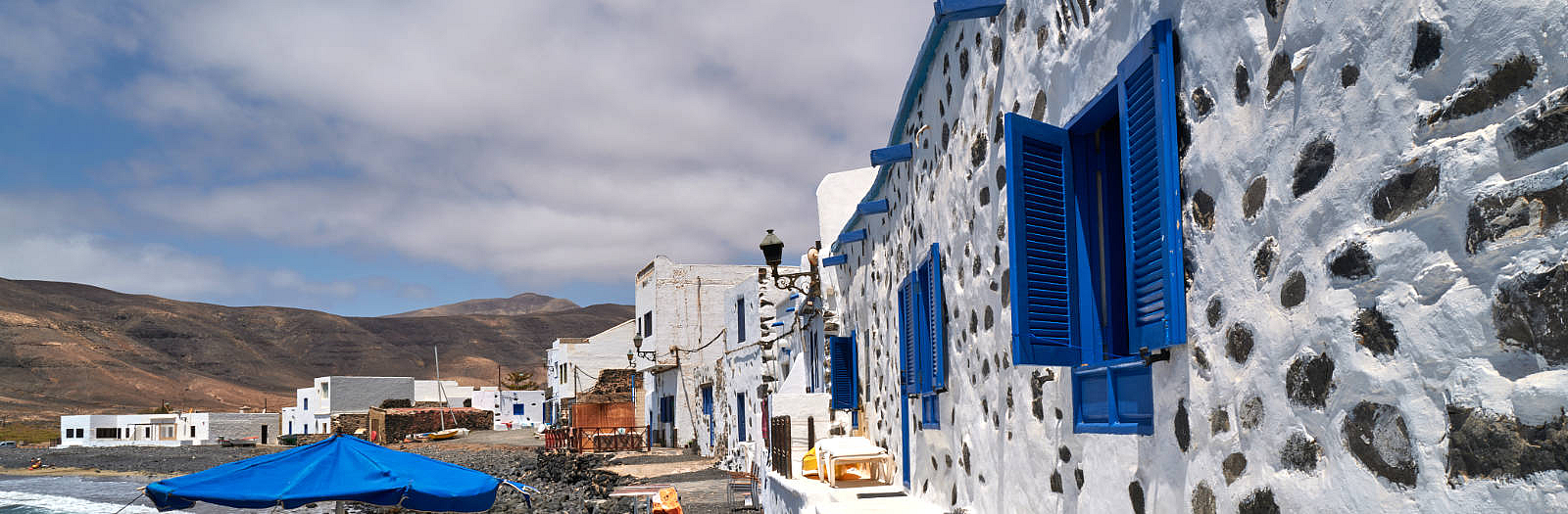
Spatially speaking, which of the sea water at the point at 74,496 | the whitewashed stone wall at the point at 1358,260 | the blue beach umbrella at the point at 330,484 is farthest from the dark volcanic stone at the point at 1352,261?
the sea water at the point at 74,496

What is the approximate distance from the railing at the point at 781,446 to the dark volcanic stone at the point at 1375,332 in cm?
1166

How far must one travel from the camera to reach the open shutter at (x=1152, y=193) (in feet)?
12.5

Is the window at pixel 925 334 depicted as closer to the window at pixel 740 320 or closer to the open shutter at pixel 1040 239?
the open shutter at pixel 1040 239

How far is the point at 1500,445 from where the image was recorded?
229 cm

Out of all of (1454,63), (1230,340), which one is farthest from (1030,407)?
(1454,63)

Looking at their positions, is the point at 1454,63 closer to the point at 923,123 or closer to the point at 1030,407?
the point at 1030,407

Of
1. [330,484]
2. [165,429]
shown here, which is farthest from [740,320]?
[165,429]

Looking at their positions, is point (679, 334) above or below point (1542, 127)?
above

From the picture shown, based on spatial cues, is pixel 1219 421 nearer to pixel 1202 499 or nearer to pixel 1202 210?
pixel 1202 499

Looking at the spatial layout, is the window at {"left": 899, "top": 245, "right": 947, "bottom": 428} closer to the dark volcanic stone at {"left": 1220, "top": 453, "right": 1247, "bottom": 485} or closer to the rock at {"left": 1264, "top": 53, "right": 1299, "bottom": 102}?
the dark volcanic stone at {"left": 1220, "top": 453, "right": 1247, "bottom": 485}

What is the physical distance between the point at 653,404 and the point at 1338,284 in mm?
39223

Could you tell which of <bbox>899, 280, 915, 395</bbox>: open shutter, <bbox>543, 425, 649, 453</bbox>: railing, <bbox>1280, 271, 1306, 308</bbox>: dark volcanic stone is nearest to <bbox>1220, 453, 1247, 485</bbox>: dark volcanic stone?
<bbox>1280, 271, 1306, 308</bbox>: dark volcanic stone

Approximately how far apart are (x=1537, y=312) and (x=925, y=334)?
6560mm

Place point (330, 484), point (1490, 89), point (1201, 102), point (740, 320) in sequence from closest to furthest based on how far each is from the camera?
point (1490, 89) < point (1201, 102) < point (330, 484) < point (740, 320)
